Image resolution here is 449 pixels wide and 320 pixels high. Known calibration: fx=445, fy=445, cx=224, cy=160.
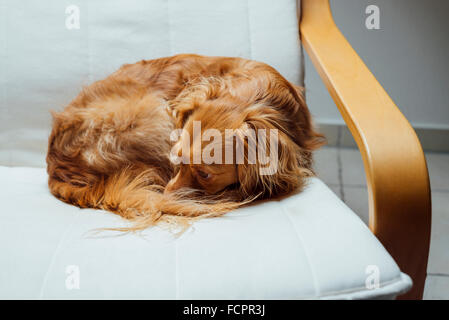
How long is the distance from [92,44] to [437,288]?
1.27 meters

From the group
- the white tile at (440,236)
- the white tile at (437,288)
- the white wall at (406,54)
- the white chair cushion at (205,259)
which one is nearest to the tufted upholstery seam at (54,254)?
the white chair cushion at (205,259)

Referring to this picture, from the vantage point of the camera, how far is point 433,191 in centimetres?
198

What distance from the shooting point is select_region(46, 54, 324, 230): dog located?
2.97 feet

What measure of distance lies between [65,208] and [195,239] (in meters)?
0.33

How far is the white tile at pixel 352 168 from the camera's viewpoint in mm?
2055

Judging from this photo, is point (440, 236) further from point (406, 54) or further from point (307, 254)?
point (307, 254)

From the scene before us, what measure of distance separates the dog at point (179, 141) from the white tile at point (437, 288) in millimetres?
650

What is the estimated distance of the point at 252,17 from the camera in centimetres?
129

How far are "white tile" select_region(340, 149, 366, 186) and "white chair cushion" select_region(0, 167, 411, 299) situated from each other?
1.21m

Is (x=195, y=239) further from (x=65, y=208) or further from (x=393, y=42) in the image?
(x=393, y=42)

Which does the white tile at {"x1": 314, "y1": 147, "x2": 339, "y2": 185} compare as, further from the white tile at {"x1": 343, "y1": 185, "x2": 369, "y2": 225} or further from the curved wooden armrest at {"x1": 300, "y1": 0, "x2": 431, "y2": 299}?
the curved wooden armrest at {"x1": 300, "y1": 0, "x2": 431, "y2": 299}

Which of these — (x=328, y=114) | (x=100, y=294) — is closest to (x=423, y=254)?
(x=100, y=294)

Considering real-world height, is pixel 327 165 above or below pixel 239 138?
below

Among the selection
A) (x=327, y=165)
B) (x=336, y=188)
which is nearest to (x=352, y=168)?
(x=327, y=165)
